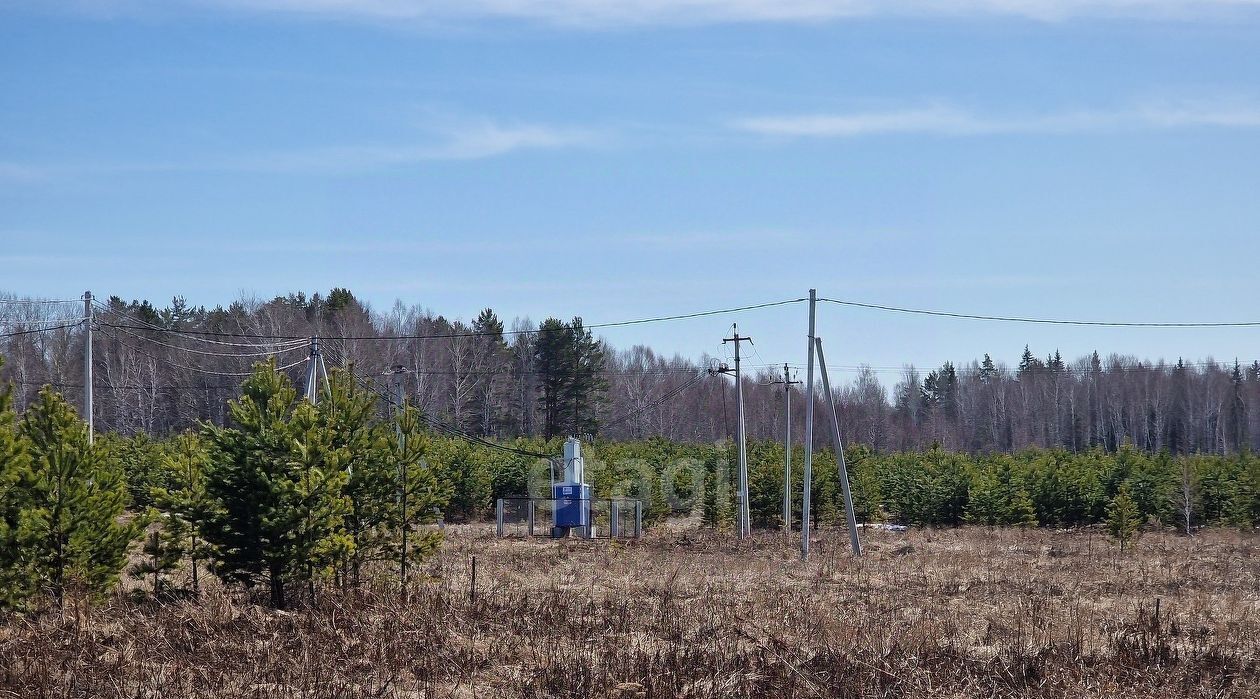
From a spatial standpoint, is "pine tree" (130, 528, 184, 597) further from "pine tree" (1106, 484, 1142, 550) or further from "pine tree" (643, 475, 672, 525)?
"pine tree" (643, 475, 672, 525)

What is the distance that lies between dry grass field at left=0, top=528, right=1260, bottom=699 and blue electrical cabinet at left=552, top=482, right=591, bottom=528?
16.3m

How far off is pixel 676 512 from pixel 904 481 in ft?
39.5

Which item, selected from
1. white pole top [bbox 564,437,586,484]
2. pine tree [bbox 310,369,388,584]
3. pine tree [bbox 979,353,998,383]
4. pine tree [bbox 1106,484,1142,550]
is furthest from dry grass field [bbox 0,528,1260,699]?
pine tree [bbox 979,353,998,383]

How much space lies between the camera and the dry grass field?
11.9m

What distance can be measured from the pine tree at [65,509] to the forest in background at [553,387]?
38380 mm

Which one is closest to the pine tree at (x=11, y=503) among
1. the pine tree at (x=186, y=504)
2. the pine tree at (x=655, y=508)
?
the pine tree at (x=186, y=504)

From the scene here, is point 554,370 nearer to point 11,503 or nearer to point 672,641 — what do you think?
point 11,503

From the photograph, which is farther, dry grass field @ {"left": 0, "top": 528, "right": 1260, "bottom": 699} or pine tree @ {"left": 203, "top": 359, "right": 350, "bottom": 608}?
pine tree @ {"left": 203, "top": 359, "right": 350, "bottom": 608}

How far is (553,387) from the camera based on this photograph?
263 feet

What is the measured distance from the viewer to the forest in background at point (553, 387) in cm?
7938

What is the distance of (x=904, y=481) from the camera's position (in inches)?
1977

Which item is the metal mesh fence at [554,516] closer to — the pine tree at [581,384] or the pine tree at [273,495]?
the pine tree at [273,495]

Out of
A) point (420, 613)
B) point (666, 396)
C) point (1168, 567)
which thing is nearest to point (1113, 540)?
point (1168, 567)

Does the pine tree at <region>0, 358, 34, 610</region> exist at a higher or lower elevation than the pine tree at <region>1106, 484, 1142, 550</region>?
higher
